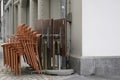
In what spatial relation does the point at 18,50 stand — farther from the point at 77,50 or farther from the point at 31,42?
the point at 77,50

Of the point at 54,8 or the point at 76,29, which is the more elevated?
the point at 54,8

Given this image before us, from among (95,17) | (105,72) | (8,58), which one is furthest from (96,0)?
(8,58)

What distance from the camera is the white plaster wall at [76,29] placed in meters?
10.0

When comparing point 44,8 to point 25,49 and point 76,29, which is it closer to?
point 76,29

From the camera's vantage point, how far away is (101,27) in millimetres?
10047

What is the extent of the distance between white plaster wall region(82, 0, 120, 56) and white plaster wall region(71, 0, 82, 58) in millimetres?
170

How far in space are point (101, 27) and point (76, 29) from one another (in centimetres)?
89

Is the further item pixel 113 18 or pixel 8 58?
pixel 8 58

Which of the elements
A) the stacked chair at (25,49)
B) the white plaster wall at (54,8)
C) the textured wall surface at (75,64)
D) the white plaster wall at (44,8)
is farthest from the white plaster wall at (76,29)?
the white plaster wall at (44,8)

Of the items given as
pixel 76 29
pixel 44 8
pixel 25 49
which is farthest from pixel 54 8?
pixel 25 49

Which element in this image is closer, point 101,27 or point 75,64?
point 101,27

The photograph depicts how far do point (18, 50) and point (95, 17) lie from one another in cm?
278

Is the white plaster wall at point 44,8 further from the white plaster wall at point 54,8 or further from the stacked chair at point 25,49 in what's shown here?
the stacked chair at point 25,49

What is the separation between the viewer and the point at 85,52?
9.90m
